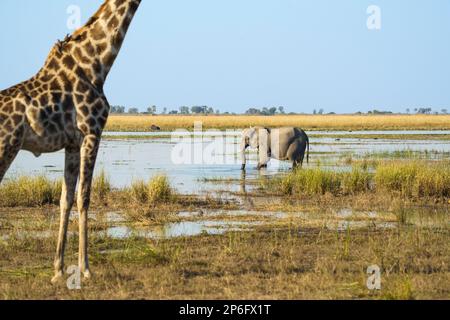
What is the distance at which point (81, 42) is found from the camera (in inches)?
310

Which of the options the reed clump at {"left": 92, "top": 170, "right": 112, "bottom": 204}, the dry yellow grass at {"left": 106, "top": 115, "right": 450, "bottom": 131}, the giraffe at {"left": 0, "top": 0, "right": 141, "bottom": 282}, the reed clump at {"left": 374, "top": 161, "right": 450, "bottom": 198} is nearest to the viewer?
the giraffe at {"left": 0, "top": 0, "right": 141, "bottom": 282}

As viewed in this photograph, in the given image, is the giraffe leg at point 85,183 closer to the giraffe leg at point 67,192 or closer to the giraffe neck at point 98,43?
the giraffe leg at point 67,192

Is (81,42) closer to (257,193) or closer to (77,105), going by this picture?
(77,105)

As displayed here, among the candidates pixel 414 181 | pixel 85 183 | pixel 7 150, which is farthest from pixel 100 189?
pixel 7 150

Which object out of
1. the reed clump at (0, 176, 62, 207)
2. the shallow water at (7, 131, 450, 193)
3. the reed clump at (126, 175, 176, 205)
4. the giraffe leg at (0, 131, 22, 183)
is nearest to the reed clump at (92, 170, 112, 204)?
the reed clump at (126, 175, 176, 205)

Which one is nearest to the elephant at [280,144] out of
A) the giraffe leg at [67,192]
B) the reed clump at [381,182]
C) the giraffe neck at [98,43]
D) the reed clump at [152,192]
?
the reed clump at [381,182]

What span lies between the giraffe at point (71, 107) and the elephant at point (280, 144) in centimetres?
1452

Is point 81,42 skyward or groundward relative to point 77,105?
skyward

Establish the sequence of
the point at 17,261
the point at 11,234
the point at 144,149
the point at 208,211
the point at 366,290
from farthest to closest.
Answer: the point at 144,149 → the point at 208,211 → the point at 11,234 → the point at 17,261 → the point at 366,290

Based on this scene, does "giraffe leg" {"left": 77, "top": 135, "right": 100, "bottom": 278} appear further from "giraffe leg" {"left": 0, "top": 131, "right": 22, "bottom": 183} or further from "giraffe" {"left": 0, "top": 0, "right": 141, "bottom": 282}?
"giraffe leg" {"left": 0, "top": 131, "right": 22, "bottom": 183}

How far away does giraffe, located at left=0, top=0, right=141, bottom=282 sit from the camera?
714 cm

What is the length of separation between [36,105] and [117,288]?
193 centimetres

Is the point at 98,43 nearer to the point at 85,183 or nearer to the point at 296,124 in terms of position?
the point at 85,183
